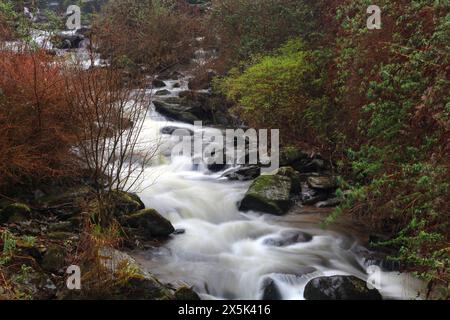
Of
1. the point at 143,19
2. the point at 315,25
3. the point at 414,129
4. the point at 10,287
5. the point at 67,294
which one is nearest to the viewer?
the point at 10,287

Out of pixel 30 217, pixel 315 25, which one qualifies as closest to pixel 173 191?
pixel 30 217

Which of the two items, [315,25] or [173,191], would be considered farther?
[315,25]

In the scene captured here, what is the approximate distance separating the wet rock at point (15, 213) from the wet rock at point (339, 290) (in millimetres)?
4191

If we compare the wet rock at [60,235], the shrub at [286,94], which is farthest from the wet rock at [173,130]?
the wet rock at [60,235]

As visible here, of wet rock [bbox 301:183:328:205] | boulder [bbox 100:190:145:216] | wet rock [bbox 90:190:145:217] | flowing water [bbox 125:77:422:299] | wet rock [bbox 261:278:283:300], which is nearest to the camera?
wet rock [bbox 261:278:283:300]

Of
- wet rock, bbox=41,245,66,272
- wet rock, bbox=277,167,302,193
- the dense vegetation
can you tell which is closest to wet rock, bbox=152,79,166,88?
the dense vegetation

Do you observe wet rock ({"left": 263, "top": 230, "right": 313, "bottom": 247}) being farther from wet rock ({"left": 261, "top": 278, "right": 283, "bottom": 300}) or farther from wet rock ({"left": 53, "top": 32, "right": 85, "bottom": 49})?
wet rock ({"left": 53, "top": 32, "right": 85, "bottom": 49})

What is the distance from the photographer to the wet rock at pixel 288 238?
302 inches

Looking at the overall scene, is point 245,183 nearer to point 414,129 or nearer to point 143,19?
point 414,129

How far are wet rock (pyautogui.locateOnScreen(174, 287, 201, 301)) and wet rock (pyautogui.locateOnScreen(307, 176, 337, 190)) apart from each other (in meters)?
4.25

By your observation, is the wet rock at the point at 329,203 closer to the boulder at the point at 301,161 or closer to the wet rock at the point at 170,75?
the boulder at the point at 301,161

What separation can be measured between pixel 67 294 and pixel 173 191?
4.61 m

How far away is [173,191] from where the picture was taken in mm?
9609

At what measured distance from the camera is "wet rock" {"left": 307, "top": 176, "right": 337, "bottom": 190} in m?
9.21
